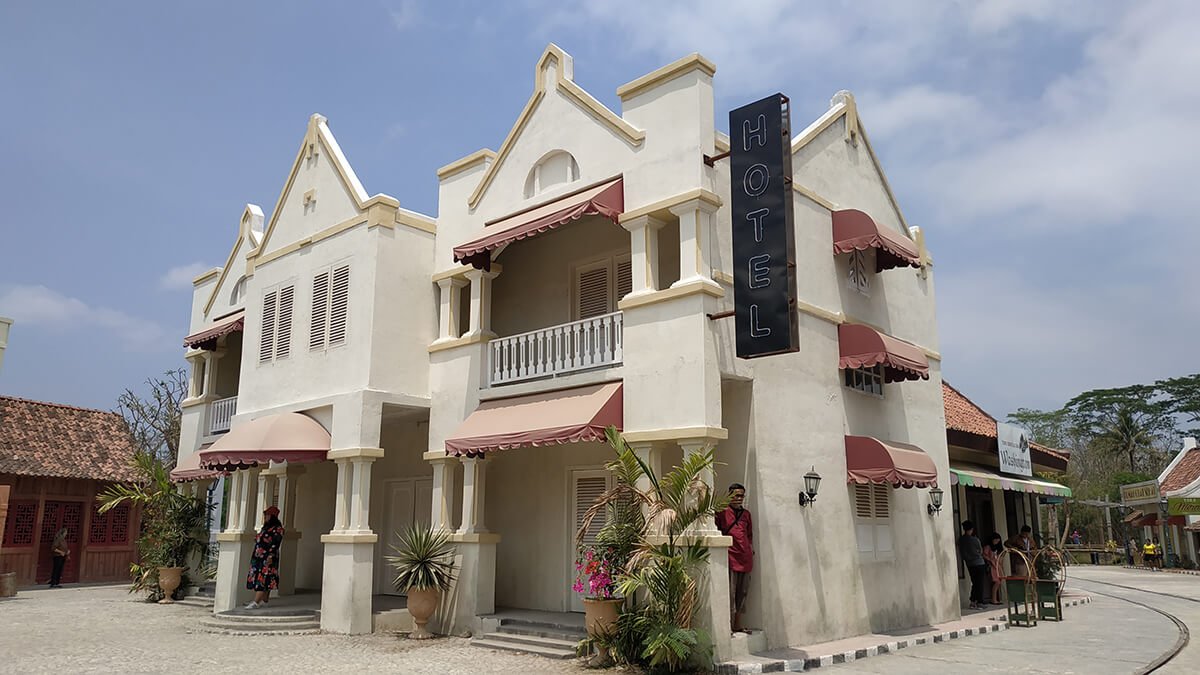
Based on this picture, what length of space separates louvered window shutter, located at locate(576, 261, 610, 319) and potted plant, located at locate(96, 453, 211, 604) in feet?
37.0

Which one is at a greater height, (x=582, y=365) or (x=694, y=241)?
(x=694, y=241)

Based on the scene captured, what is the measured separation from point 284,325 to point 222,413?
14.0 feet

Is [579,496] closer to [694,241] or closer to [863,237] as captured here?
[694,241]

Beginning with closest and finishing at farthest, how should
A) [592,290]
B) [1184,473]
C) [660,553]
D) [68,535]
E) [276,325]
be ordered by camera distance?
[660,553] < [592,290] < [276,325] < [68,535] < [1184,473]

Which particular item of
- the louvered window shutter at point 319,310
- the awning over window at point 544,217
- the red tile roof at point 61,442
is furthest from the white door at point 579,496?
the red tile roof at point 61,442

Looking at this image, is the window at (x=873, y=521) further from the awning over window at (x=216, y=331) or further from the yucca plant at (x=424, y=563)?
the awning over window at (x=216, y=331)

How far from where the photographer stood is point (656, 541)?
11016 millimetres

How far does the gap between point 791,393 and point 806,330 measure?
45.9 inches

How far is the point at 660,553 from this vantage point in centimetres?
1085

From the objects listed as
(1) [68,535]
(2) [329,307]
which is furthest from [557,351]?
(1) [68,535]

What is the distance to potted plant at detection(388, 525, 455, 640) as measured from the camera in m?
13.6

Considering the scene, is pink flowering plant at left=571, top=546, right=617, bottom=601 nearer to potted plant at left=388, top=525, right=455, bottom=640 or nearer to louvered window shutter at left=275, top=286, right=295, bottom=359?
potted plant at left=388, top=525, right=455, bottom=640

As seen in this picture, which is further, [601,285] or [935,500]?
[935,500]

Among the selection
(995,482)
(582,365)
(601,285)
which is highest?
(601,285)
